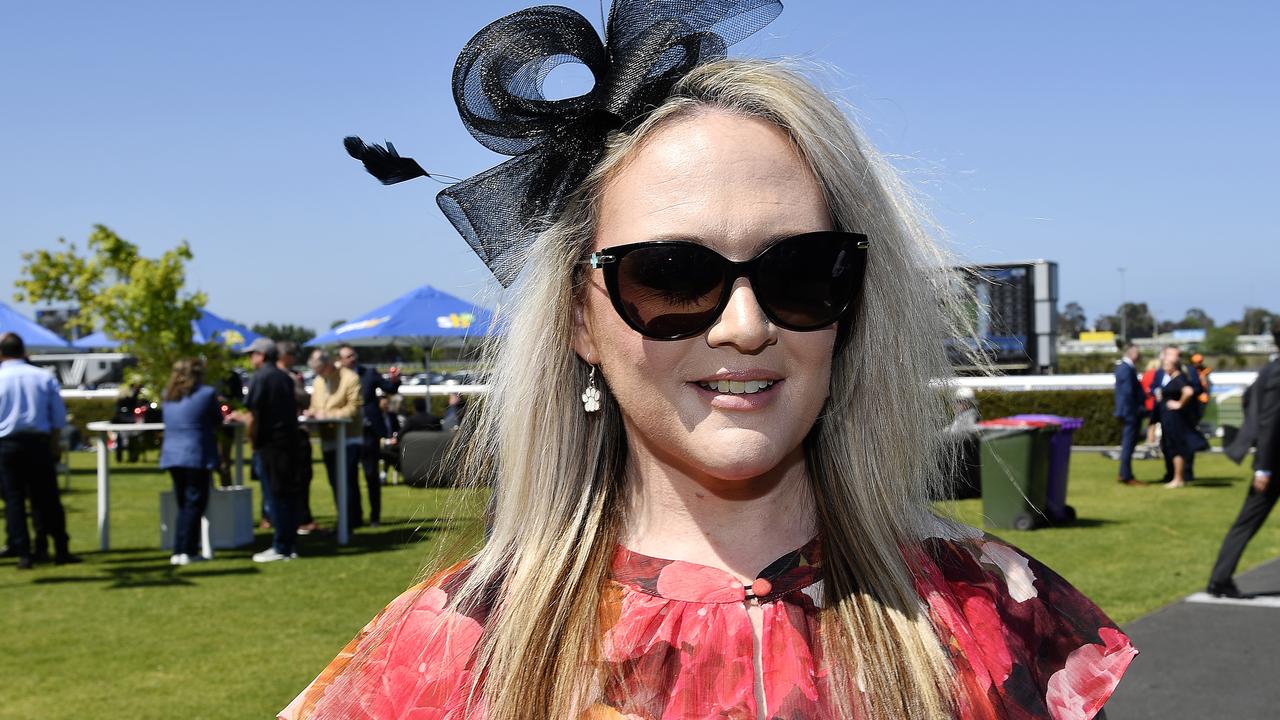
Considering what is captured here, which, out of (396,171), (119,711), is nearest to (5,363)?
(119,711)

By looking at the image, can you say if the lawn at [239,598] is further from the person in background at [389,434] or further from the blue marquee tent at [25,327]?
the blue marquee tent at [25,327]

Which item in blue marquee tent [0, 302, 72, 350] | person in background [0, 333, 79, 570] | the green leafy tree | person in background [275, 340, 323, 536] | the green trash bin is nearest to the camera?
person in background [0, 333, 79, 570]

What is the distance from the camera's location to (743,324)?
5.00ft

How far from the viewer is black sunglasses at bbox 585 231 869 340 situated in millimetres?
1533

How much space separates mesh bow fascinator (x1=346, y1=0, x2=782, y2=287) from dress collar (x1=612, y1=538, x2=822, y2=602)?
1.71 feet

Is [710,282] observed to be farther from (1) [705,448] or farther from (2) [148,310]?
(2) [148,310]

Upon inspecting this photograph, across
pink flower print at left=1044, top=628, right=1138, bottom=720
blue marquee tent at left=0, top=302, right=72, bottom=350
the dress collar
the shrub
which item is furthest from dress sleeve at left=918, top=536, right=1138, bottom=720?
the shrub

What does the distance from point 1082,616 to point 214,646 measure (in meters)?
6.35

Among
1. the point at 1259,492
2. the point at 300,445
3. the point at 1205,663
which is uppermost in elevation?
the point at 300,445

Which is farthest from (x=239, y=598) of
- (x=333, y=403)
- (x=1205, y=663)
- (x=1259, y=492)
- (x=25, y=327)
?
(x=25, y=327)

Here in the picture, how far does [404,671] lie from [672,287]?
634mm

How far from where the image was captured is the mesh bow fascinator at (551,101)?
168 cm

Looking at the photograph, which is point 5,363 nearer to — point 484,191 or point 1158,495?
point 484,191

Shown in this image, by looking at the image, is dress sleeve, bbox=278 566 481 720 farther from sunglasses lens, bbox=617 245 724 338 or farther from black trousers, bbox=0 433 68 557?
black trousers, bbox=0 433 68 557
